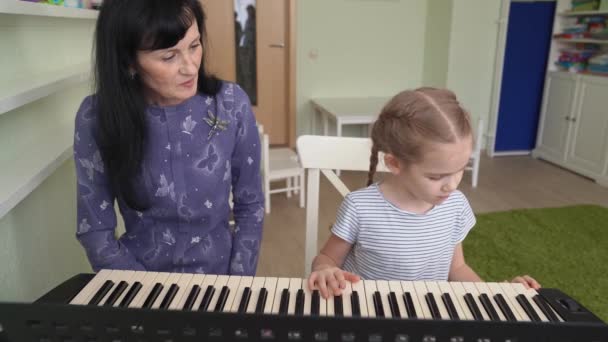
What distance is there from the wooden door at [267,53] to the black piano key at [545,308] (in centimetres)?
404

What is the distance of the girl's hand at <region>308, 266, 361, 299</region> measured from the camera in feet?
2.38

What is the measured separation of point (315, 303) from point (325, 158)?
24.8 inches

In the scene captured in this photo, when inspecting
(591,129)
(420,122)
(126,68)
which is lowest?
(591,129)

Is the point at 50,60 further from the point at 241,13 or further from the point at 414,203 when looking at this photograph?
the point at 241,13

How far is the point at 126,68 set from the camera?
38.6 inches

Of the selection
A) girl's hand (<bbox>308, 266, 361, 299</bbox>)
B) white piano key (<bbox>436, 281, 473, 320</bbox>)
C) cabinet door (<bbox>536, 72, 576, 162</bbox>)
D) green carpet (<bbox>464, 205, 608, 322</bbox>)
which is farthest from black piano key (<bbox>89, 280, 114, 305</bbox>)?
cabinet door (<bbox>536, 72, 576, 162</bbox>)

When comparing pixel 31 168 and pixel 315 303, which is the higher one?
pixel 31 168

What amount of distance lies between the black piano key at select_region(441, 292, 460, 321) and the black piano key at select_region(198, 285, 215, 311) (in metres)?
0.37

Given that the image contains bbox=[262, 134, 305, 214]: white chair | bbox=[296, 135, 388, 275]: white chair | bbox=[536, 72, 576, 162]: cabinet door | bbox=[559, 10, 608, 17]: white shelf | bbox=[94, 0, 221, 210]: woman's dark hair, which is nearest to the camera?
bbox=[94, 0, 221, 210]: woman's dark hair

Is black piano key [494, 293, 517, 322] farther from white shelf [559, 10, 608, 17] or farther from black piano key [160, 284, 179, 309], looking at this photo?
white shelf [559, 10, 608, 17]

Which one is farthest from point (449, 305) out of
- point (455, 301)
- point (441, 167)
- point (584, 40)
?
point (584, 40)

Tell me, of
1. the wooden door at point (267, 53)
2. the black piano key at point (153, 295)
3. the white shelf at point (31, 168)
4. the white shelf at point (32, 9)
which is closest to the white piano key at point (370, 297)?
the black piano key at point (153, 295)

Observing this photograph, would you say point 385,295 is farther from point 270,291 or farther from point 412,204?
point 412,204

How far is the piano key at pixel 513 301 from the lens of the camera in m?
0.69
